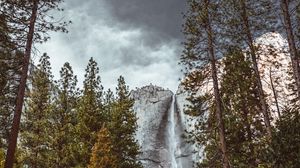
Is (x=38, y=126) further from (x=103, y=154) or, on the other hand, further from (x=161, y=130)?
(x=161, y=130)

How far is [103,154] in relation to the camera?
2802 cm

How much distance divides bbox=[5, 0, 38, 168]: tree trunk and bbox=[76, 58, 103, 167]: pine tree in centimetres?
1558

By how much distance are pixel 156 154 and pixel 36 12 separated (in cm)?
4058

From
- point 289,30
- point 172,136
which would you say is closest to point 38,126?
point 289,30

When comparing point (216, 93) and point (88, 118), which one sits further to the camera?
point (88, 118)

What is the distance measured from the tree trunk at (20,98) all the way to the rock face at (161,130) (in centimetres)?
3974

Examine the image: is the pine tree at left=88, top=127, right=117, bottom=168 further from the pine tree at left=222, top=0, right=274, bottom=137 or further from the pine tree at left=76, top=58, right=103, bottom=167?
the pine tree at left=222, top=0, right=274, bottom=137

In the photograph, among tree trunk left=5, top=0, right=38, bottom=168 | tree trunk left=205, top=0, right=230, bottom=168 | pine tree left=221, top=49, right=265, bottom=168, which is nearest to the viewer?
tree trunk left=5, top=0, right=38, bottom=168

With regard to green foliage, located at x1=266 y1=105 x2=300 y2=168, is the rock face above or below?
above

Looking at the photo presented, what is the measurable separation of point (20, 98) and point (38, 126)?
18.8 metres

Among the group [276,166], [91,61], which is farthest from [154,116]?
[276,166]

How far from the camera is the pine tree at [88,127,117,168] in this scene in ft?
89.6

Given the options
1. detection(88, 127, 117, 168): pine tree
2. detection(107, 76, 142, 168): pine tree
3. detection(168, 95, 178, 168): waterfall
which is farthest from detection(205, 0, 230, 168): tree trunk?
detection(168, 95, 178, 168): waterfall

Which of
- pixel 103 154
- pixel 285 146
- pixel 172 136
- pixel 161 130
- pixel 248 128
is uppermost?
pixel 161 130
